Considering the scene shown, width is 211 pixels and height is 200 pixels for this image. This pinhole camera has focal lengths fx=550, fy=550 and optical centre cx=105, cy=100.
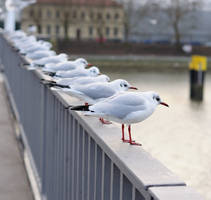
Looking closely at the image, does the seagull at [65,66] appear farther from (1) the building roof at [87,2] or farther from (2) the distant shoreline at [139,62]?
(1) the building roof at [87,2]

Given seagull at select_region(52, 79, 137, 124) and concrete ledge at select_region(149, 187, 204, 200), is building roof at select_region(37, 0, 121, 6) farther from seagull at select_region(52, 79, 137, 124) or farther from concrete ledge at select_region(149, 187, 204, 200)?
concrete ledge at select_region(149, 187, 204, 200)

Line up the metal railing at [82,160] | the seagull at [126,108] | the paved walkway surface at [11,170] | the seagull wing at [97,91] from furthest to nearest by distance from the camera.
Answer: the paved walkway surface at [11,170] < the seagull wing at [97,91] < the seagull at [126,108] < the metal railing at [82,160]

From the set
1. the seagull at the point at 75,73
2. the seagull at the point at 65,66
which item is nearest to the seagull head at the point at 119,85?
the seagull at the point at 75,73

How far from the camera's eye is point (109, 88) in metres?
2.12

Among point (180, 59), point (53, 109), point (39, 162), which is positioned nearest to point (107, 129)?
point (53, 109)

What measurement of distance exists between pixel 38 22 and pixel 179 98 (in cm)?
3270

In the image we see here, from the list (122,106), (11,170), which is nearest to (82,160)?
(122,106)

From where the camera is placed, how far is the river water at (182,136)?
1340 centimetres

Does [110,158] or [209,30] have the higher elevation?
[110,158]

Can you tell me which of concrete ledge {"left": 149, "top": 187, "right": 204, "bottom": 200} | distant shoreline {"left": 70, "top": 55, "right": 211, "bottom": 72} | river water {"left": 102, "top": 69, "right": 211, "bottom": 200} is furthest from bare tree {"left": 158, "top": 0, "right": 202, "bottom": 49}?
concrete ledge {"left": 149, "top": 187, "right": 204, "bottom": 200}

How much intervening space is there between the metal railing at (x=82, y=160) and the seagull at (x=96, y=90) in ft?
0.20

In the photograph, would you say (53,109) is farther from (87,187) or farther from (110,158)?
(110,158)

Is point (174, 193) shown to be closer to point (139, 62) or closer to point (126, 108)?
point (126, 108)

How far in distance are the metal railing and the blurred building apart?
4965 cm
